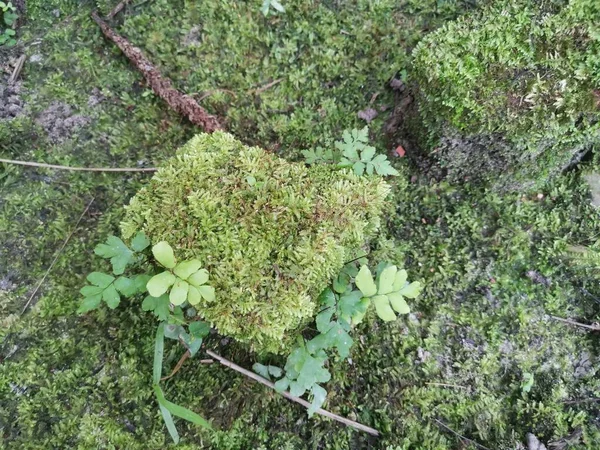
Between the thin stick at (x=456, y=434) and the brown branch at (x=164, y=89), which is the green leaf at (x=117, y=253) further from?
the thin stick at (x=456, y=434)

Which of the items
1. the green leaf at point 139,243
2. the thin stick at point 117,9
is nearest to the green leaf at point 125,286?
the green leaf at point 139,243

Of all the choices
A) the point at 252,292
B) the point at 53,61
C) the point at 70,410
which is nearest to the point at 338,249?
the point at 252,292

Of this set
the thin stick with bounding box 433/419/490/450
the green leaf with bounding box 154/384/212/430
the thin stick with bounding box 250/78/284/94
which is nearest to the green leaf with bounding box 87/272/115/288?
the green leaf with bounding box 154/384/212/430

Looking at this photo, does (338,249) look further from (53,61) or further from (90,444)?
(53,61)

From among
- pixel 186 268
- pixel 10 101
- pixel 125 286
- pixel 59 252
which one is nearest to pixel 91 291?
pixel 125 286

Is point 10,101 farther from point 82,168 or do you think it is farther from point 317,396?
point 317,396
